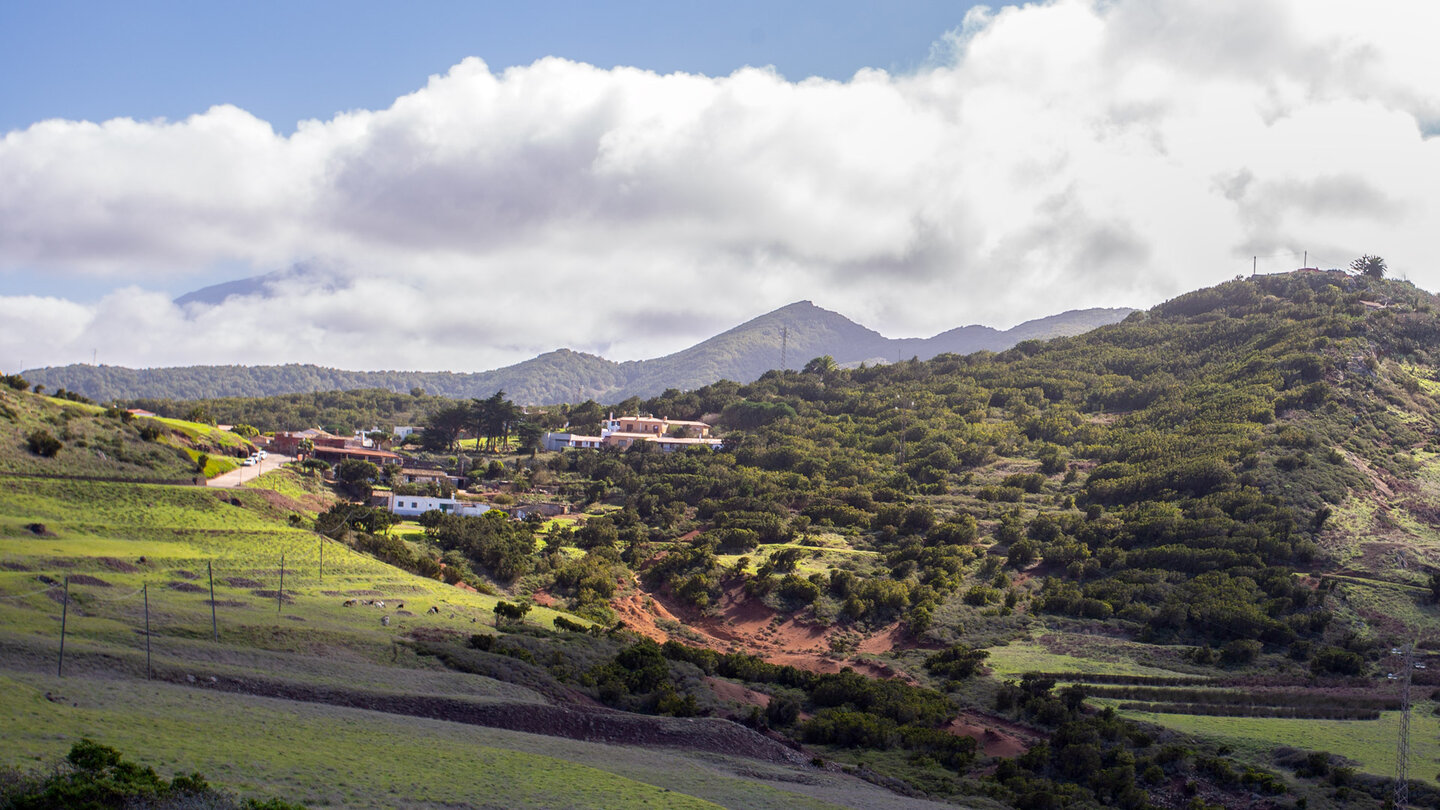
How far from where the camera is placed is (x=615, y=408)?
11719 cm

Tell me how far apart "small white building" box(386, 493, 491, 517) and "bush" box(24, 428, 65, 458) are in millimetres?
18279

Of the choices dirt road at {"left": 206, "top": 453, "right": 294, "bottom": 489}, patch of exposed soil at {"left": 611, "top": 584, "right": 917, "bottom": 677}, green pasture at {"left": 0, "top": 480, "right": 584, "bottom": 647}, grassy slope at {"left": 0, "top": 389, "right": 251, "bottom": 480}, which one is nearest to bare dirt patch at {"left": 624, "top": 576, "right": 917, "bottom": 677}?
patch of exposed soil at {"left": 611, "top": 584, "right": 917, "bottom": 677}

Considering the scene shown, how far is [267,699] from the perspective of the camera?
21594 millimetres

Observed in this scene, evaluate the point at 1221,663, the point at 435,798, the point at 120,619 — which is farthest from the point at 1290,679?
the point at 120,619

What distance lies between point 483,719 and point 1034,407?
78.5m

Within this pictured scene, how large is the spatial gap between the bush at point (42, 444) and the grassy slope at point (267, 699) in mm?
7460

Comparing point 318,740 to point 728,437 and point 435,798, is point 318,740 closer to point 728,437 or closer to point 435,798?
point 435,798

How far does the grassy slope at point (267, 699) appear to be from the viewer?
16716 mm

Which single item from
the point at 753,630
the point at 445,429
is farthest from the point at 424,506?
the point at 445,429

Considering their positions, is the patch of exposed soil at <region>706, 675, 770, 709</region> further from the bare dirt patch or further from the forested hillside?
the bare dirt patch

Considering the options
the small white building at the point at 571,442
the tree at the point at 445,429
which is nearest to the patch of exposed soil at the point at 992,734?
the small white building at the point at 571,442

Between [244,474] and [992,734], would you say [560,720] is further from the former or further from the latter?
[244,474]

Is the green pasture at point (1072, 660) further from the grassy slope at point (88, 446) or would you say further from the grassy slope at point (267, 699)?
the grassy slope at point (88, 446)

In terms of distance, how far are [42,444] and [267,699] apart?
3306cm
